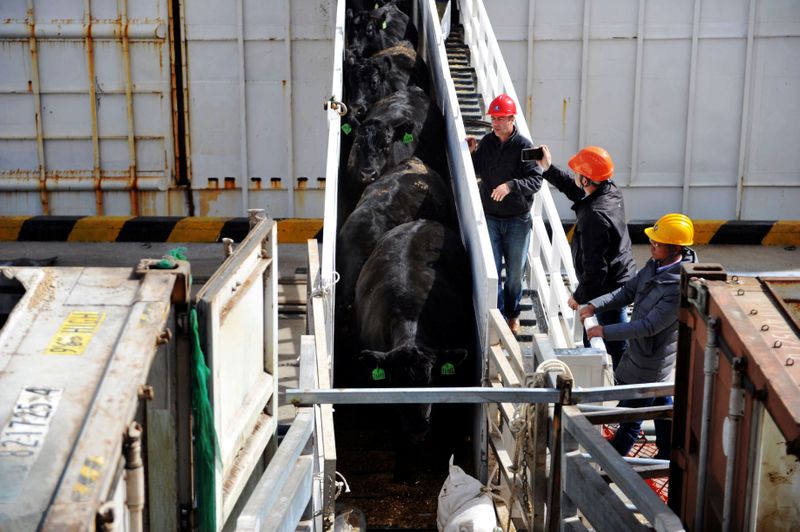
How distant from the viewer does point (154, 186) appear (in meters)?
13.0

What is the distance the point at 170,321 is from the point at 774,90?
11.0m

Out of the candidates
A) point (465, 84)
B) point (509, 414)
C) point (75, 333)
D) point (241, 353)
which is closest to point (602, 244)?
point (509, 414)

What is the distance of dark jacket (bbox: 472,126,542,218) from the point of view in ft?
24.9

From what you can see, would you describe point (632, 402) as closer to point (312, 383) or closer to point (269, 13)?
point (312, 383)

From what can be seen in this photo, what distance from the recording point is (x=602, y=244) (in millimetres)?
6555

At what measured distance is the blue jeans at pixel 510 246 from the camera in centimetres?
762

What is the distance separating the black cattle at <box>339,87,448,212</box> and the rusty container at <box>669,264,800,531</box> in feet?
18.6

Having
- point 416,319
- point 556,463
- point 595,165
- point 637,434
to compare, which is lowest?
point 637,434

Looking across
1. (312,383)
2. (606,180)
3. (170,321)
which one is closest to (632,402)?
(606,180)

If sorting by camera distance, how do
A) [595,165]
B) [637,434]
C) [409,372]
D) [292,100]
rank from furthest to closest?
[292,100]
[595,165]
[409,372]
[637,434]

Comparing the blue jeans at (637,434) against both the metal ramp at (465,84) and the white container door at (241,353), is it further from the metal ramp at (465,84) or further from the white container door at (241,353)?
the metal ramp at (465,84)

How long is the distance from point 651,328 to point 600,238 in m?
1.09

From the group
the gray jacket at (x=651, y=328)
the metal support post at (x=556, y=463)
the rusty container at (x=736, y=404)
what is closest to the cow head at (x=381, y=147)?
the gray jacket at (x=651, y=328)

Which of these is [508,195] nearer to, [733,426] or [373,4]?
[733,426]
